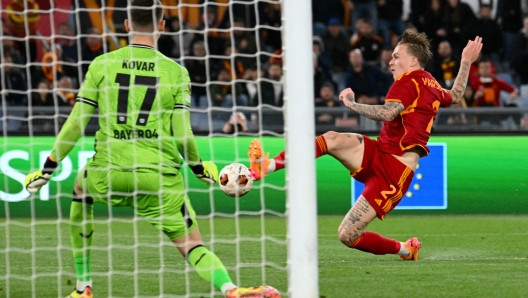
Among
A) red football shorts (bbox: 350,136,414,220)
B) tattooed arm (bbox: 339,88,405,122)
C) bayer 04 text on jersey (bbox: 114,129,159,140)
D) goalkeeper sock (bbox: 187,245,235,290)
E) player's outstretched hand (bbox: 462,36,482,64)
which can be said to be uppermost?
player's outstretched hand (bbox: 462,36,482,64)

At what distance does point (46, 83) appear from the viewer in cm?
1004

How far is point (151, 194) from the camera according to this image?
14.9 feet

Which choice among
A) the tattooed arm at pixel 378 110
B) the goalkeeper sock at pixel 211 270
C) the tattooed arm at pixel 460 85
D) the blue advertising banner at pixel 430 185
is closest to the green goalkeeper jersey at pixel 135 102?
the goalkeeper sock at pixel 211 270

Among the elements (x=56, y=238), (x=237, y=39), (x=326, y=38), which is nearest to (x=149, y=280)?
(x=56, y=238)

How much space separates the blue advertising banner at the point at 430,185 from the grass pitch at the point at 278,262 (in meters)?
0.26

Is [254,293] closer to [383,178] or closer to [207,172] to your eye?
[207,172]

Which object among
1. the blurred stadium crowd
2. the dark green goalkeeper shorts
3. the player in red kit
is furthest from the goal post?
the blurred stadium crowd

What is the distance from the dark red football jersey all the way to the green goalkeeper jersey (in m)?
1.76

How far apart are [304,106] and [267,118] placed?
5.84m

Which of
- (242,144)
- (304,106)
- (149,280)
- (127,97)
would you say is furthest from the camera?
(242,144)

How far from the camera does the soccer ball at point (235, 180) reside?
17.2 ft

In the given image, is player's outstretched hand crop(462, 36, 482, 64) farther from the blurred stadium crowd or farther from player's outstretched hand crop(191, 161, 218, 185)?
the blurred stadium crowd

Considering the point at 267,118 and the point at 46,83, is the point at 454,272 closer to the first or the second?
the point at 267,118

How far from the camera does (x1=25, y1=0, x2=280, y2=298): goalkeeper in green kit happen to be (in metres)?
4.51
